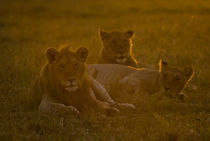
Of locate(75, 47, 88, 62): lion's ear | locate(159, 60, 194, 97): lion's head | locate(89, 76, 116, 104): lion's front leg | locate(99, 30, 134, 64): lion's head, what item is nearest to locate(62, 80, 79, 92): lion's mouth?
locate(75, 47, 88, 62): lion's ear

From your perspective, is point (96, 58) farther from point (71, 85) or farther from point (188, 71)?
point (71, 85)

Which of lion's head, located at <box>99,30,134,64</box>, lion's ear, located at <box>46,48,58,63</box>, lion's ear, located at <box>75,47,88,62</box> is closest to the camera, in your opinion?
lion's ear, located at <box>46,48,58,63</box>

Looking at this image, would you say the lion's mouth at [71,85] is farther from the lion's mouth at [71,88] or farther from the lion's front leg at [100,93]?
the lion's front leg at [100,93]

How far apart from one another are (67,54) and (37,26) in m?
10.9

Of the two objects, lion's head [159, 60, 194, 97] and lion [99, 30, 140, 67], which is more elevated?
lion [99, 30, 140, 67]

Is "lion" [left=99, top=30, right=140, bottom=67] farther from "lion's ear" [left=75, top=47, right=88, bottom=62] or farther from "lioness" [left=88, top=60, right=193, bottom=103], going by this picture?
"lion's ear" [left=75, top=47, right=88, bottom=62]

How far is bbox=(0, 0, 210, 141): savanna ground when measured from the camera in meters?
4.32

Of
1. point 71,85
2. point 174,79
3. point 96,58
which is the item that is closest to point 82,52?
point 71,85

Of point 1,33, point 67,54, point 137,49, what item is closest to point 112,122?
point 67,54

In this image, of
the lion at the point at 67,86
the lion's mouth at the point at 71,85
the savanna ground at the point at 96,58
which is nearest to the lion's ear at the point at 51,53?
the lion at the point at 67,86

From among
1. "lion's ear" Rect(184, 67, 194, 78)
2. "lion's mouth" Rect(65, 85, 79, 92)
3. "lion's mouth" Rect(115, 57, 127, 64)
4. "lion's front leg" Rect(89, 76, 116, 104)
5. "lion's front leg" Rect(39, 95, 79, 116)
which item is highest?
"lion's mouth" Rect(115, 57, 127, 64)

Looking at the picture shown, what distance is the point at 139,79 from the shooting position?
20.5ft

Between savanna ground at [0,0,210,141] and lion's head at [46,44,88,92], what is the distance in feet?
1.42

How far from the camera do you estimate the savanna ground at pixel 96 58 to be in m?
4.32
